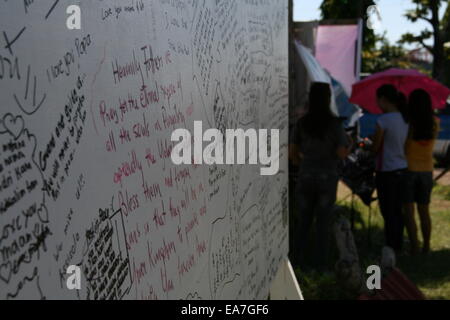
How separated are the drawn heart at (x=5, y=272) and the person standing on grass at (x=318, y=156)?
5.05 metres

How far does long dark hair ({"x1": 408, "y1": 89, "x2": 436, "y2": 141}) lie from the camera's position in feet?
22.4

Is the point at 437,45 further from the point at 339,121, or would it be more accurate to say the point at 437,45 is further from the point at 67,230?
the point at 67,230

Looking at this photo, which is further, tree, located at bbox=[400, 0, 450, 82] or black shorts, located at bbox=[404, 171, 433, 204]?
tree, located at bbox=[400, 0, 450, 82]

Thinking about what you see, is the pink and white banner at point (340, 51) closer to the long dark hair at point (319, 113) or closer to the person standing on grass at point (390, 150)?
the person standing on grass at point (390, 150)

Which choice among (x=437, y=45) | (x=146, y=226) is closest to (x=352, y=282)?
(x=146, y=226)

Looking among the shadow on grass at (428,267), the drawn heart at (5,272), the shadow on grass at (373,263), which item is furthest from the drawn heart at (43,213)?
the shadow on grass at (428,267)

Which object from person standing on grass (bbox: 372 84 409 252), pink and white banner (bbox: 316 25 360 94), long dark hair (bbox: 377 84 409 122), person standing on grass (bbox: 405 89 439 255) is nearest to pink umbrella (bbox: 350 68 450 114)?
person standing on grass (bbox: 405 89 439 255)

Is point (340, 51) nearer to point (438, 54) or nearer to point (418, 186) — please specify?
point (418, 186)

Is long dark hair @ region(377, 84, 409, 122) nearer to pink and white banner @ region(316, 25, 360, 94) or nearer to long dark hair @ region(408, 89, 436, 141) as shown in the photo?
long dark hair @ region(408, 89, 436, 141)

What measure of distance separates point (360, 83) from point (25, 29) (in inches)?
302

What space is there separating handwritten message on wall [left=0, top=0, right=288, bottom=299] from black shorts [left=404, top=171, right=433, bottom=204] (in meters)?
4.46

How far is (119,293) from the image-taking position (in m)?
→ 1.52

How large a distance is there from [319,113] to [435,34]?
19.2 metres

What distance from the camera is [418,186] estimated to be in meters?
7.19
